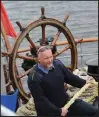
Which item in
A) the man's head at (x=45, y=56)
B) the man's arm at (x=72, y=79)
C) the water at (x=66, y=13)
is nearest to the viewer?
the man's head at (x=45, y=56)

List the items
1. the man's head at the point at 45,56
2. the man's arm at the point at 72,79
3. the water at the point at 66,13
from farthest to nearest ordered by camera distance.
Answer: the water at the point at 66,13, the man's arm at the point at 72,79, the man's head at the point at 45,56

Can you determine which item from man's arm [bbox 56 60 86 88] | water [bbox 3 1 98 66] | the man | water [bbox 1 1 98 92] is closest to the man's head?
the man

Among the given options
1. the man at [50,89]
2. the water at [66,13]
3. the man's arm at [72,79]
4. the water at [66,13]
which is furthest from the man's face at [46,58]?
the water at [66,13]

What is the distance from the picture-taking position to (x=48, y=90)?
3555 millimetres

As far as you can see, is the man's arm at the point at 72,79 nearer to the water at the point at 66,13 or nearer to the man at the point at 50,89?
the man at the point at 50,89

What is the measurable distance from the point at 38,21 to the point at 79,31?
9.06 metres

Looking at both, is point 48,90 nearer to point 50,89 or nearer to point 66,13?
point 50,89

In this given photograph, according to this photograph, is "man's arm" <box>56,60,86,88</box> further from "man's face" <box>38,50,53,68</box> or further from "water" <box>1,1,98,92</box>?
"water" <box>1,1,98,92</box>

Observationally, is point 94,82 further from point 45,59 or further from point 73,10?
point 73,10

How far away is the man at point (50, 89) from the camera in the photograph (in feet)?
11.4

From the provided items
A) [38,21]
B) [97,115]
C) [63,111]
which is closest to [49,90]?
[63,111]

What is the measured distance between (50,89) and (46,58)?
0.27 metres

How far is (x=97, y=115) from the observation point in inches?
144

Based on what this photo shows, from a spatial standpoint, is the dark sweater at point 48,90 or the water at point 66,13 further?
the water at point 66,13
